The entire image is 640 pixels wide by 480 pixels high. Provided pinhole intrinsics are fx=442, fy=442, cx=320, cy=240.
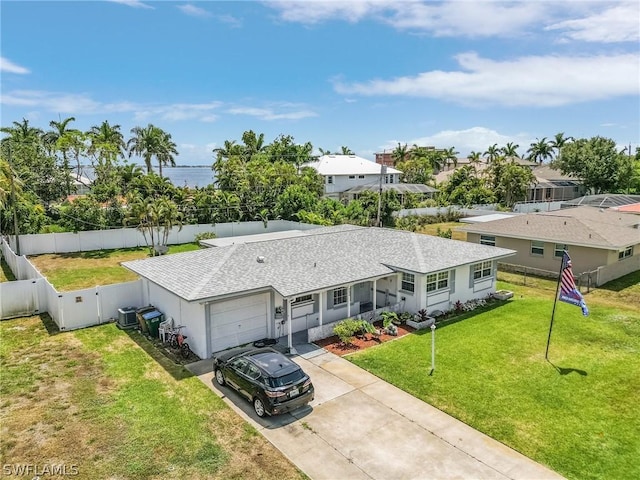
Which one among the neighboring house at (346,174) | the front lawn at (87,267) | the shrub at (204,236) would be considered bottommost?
the front lawn at (87,267)

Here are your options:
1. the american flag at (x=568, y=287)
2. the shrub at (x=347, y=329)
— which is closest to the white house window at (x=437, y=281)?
the shrub at (x=347, y=329)

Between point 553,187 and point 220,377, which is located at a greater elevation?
point 553,187

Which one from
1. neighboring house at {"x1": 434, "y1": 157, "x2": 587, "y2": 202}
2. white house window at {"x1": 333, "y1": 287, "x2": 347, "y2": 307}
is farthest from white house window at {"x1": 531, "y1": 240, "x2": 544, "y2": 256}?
neighboring house at {"x1": 434, "y1": 157, "x2": 587, "y2": 202}

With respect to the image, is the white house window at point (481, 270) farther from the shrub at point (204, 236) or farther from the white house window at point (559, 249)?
the shrub at point (204, 236)

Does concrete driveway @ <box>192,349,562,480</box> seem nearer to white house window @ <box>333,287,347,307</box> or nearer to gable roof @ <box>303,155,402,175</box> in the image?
white house window @ <box>333,287,347,307</box>

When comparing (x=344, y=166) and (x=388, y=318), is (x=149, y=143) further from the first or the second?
(x=388, y=318)

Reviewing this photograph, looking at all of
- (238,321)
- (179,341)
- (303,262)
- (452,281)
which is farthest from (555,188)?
(179,341)
